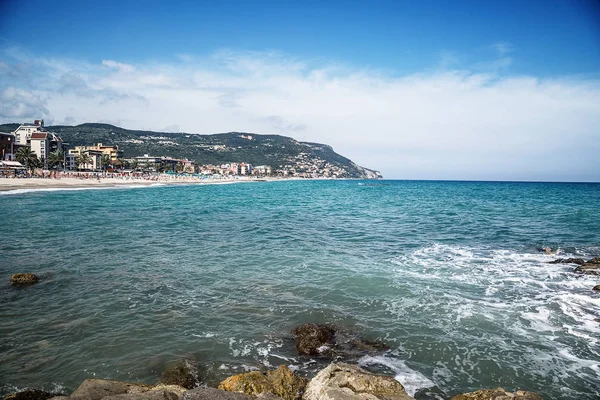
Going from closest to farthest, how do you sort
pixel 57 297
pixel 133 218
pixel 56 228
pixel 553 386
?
pixel 553 386 → pixel 57 297 → pixel 56 228 → pixel 133 218

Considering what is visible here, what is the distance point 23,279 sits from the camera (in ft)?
34.2

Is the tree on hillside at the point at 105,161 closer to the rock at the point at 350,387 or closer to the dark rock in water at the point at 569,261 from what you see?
the dark rock in water at the point at 569,261

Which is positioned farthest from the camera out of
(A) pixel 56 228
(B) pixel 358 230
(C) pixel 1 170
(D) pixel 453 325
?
(C) pixel 1 170

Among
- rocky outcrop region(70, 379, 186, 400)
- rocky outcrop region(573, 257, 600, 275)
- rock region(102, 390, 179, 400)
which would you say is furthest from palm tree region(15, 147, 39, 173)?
rocky outcrop region(573, 257, 600, 275)

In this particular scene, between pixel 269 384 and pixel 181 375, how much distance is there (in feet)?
6.42

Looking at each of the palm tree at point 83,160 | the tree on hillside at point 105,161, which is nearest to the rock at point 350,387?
the tree on hillside at point 105,161

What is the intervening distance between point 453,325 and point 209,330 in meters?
6.30

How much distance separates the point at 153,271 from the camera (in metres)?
12.3

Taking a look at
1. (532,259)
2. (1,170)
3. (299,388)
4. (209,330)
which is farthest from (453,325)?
(1,170)

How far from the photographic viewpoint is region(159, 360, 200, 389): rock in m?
5.70

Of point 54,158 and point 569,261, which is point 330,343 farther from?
point 54,158

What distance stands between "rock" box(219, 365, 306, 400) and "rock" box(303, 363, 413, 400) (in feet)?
0.74

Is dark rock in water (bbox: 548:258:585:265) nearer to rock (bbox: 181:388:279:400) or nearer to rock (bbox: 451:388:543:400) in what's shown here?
rock (bbox: 451:388:543:400)

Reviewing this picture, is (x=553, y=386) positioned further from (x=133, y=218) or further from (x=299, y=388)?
(x=133, y=218)
